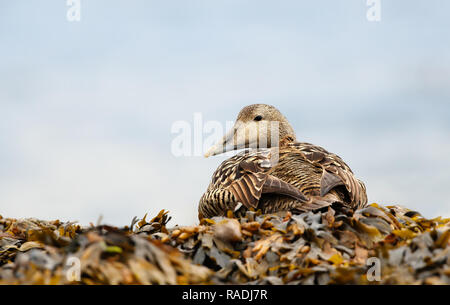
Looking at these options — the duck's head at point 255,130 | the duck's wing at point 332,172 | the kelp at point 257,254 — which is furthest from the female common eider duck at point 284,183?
the duck's head at point 255,130

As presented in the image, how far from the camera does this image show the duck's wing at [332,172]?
4874 millimetres

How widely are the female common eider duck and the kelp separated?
39 centimetres

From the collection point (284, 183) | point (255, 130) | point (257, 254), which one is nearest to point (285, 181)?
point (284, 183)

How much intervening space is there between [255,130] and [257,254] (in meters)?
3.67

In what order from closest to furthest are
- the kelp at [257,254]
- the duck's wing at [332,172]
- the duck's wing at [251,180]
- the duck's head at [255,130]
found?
the kelp at [257,254]
the duck's wing at [251,180]
the duck's wing at [332,172]
the duck's head at [255,130]

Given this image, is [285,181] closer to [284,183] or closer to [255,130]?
[284,183]

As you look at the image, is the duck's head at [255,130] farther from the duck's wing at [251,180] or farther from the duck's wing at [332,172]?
the duck's wing at [332,172]

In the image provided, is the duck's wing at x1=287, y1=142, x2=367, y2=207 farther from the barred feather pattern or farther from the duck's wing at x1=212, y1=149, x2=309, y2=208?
the duck's wing at x1=212, y1=149, x2=309, y2=208

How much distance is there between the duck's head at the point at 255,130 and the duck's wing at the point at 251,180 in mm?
1035

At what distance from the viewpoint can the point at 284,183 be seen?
4.80m

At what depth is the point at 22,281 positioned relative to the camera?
296 centimetres

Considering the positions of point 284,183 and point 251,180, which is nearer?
point 284,183

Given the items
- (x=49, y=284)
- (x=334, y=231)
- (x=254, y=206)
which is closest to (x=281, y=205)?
(x=254, y=206)
